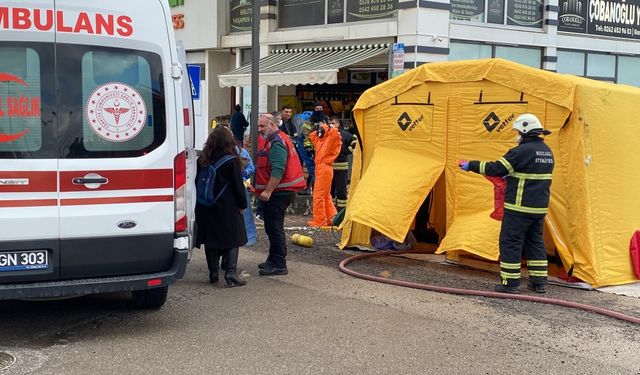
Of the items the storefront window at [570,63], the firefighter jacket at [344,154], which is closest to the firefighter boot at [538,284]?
the firefighter jacket at [344,154]

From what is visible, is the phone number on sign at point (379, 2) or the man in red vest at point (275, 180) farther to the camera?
the phone number on sign at point (379, 2)

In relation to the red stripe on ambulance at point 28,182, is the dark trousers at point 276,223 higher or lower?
lower

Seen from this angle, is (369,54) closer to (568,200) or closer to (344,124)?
(344,124)

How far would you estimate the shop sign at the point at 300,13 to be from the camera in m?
18.1

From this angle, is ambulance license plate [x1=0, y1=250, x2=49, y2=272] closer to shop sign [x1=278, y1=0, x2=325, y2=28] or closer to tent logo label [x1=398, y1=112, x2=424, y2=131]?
tent logo label [x1=398, y1=112, x2=424, y2=131]

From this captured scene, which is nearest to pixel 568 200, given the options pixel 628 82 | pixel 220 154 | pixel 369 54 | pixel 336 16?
pixel 220 154

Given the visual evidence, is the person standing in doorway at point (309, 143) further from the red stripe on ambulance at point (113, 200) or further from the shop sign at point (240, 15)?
the shop sign at point (240, 15)

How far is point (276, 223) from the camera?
7637mm

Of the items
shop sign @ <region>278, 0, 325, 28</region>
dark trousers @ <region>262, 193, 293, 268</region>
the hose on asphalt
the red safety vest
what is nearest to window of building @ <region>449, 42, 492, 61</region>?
shop sign @ <region>278, 0, 325, 28</region>

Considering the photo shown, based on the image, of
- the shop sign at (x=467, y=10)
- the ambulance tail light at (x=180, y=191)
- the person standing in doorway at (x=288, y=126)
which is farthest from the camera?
the shop sign at (x=467, y=10)

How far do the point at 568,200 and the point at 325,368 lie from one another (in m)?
3.71

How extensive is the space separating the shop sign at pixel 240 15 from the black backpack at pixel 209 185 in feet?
45.3

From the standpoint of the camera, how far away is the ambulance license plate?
4.84 metres

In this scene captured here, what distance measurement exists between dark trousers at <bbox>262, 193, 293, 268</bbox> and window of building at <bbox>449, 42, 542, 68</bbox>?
9889mm
